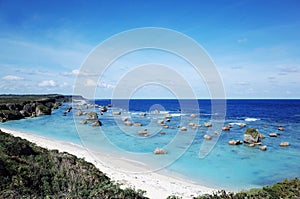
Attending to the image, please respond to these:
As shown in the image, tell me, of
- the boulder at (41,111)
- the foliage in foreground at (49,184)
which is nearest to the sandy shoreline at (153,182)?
the foliage in foreground at (49,184)

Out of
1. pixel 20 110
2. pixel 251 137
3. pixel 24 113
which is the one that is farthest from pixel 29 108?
pixel 251 137

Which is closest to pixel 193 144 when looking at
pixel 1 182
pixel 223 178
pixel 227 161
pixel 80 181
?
pixel 227 161

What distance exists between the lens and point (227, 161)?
21312 millimetres

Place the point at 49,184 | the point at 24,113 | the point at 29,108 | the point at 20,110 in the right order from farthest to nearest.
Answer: the point at 29,108 < the point at 20,110 < the point at 24,113 < the point at 49,184

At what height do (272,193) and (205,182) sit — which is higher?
(272,193)

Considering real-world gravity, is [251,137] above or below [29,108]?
below

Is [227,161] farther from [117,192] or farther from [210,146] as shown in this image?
[117,192]

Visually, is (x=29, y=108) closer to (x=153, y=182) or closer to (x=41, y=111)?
(x=41, y=111)

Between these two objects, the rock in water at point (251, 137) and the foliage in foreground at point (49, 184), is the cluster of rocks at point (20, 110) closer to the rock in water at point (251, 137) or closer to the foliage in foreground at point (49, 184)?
the rock in water at point (251, 137)

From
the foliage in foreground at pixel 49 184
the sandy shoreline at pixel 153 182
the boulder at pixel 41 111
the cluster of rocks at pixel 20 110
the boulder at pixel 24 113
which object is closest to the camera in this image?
the foliage in foreground at pixel 49 184

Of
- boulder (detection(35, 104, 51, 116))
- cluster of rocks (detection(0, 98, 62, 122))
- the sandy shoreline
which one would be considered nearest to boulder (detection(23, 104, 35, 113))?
cluster of rocks (detection(0, 98, 62, 122))

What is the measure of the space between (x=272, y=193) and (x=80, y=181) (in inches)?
244

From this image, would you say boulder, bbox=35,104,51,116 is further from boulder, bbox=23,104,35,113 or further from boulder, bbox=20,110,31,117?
boulder, bbox=20,110,31,117

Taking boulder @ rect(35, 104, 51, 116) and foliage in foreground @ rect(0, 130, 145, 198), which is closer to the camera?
foliage in foreground @ rect(0, 130, 145, 198)
